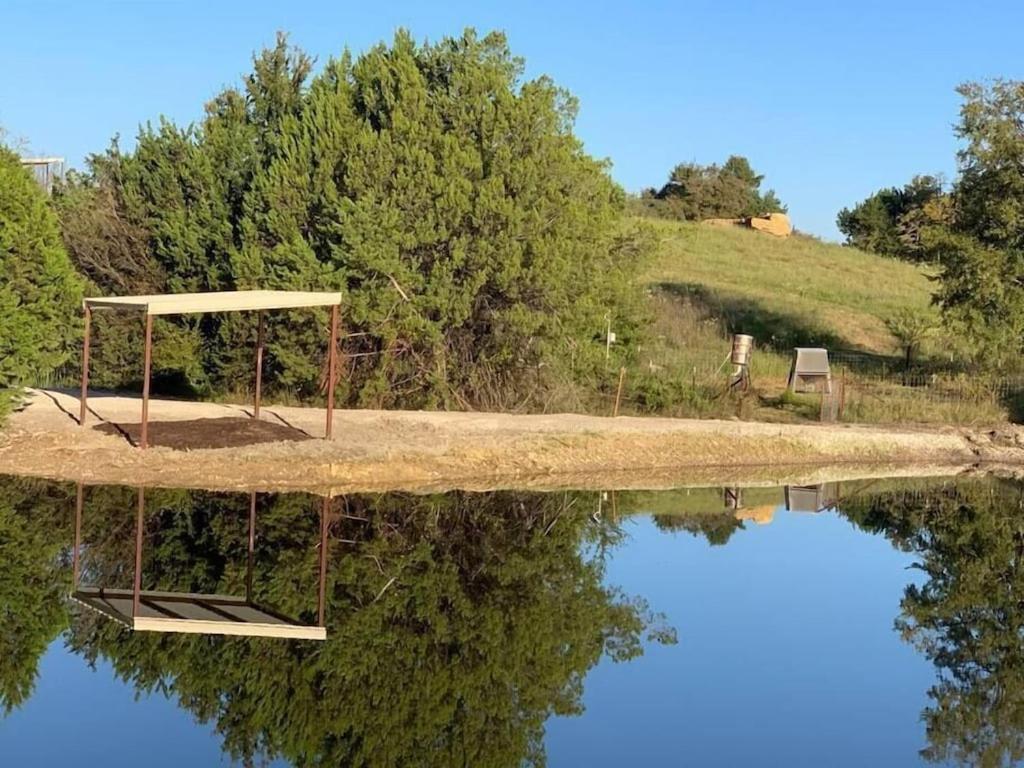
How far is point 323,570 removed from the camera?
1456 centimetres

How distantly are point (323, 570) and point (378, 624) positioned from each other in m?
2.17

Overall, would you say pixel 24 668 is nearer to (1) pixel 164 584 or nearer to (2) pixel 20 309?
(1) pixel 164 584

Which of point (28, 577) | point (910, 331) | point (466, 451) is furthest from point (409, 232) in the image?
point (910, 331)

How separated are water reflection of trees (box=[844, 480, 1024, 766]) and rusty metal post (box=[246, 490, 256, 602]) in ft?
21.5

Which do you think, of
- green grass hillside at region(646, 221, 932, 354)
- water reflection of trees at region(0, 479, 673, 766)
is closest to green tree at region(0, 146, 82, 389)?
water reflection of trees at region(0, 479, 673, 766)

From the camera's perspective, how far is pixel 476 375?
27.6 metres

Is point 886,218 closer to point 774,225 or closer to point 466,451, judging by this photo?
point 774,225

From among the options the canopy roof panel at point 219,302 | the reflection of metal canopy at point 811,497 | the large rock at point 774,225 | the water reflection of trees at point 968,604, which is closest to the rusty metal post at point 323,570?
the canopy roof panel at point 219,302

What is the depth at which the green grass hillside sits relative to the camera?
1817 inches

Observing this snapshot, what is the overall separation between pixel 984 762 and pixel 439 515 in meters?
9.70

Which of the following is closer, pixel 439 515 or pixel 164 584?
pixel 164 584

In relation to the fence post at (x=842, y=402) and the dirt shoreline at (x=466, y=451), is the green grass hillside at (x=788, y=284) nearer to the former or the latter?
the fence post at (x=842, y=402)

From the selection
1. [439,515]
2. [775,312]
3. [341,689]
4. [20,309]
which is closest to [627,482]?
[439,515]

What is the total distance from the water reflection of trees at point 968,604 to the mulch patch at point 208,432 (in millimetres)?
9246
